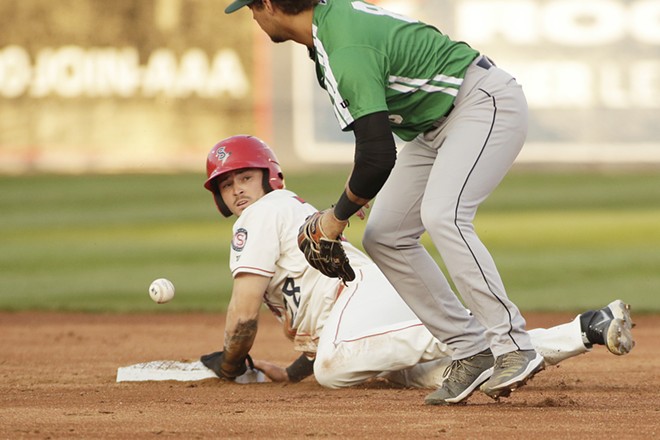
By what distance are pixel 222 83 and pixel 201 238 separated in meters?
6.26

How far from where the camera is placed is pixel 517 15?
21.3m

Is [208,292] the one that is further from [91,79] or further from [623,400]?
[91,79]

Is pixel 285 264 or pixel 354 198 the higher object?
pixel 354 198

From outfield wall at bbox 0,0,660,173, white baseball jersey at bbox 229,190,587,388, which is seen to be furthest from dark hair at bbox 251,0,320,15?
outfield wall at bbox 0,0,660,173

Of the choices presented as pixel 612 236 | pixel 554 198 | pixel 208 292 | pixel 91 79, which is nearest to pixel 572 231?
pixel 612 236

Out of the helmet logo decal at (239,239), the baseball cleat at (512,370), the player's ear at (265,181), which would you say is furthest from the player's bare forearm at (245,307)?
the baseball cleat at (512,370)

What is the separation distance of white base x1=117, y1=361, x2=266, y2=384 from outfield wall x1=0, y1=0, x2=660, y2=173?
14875mm

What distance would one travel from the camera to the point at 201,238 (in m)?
15.0

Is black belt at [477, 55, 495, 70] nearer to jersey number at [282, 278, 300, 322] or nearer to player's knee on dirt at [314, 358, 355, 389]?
jersey number at [282, 278, 300, 322]

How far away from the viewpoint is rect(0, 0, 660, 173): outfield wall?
66.5ft

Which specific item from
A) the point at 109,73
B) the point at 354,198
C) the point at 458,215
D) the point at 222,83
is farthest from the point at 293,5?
the point at 109,73

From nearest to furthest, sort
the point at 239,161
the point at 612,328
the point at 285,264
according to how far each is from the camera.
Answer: the point at 612,328, the point at 285,264, the point at 239,161

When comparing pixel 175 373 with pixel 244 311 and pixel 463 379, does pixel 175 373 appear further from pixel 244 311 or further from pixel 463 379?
pixel 463 379

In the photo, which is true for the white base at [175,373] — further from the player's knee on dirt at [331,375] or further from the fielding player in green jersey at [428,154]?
the fielding player in green jersey at [428,154]
